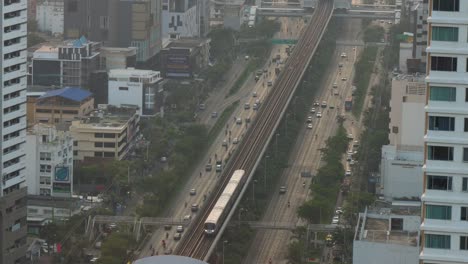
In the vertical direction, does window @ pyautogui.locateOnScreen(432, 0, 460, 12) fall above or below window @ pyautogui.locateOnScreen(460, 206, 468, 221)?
above

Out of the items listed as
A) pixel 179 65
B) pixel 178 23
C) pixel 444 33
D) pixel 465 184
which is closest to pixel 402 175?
pixel 179 65

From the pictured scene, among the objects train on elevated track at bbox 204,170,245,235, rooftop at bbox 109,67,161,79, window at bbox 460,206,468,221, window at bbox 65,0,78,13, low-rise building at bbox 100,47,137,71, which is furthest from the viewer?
window at bbox 65,0,78,13

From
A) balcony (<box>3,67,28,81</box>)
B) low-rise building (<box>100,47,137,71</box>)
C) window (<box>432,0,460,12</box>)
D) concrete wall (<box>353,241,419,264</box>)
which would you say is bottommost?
concrete wall (<box>353,241,419,264</box>)

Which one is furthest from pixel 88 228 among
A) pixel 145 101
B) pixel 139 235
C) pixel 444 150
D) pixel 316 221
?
pixel 444 150

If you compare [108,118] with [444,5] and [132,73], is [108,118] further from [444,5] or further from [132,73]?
[444,5]

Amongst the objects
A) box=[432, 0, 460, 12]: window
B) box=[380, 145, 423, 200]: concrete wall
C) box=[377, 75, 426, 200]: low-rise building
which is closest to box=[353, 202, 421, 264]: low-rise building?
box=[380, 145, 423, 200]: concrete wall

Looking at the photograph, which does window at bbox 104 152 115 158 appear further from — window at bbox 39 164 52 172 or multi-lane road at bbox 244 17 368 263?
multi-lane road at bbox 244 17 368 263
